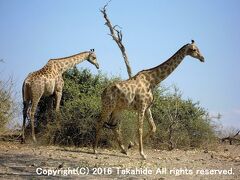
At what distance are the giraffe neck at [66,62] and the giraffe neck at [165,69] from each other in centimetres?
374

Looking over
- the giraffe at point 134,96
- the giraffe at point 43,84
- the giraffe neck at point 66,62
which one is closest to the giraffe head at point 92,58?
the giraffe neck at point 66,62

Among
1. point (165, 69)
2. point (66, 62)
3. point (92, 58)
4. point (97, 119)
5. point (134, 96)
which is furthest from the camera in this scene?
point (92, 58)

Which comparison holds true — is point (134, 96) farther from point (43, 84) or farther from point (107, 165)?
point (43, 84)

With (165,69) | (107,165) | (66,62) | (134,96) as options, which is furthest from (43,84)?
(107,165)

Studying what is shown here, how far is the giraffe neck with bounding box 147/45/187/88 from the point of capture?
36.0 feet

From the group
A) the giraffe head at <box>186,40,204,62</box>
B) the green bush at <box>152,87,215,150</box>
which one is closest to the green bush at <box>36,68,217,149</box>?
the green bush at <box>152,87,215,150</box>

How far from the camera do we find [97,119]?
1260cm

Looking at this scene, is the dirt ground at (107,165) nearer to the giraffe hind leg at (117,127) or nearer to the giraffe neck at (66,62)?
the giraffe hind leg at (117,127)

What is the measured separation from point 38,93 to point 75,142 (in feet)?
5.98

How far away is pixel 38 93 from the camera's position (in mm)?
12594

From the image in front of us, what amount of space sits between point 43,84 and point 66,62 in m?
1.49

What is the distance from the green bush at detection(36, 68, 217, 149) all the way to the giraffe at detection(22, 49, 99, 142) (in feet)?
1.79

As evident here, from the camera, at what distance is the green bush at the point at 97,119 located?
12.6 meters

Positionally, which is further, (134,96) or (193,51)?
(193,51)
